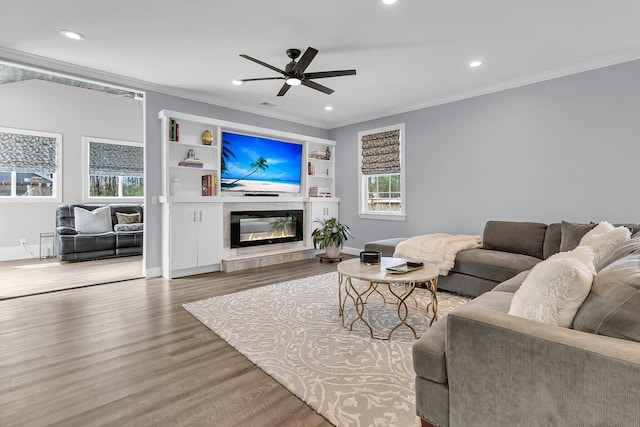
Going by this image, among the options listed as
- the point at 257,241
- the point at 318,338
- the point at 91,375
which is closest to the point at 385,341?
the point at 318,338

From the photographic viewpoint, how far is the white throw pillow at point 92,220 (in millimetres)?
5828

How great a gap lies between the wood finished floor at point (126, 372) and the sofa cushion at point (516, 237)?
3.15 m

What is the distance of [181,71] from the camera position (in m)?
3.98

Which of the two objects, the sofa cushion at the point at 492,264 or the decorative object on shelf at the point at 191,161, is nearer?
the sofa cushion at the point at 492,264

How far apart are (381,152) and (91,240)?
5.44 metres

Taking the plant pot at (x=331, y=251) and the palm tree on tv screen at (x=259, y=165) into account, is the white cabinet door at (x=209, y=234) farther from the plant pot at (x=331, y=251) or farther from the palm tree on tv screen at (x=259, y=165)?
the plant pot at (x=331, y=251)

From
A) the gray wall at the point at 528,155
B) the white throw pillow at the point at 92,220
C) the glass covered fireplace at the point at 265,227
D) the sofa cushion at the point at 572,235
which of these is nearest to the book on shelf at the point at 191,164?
the glass covered fireplace at the point at 265,227

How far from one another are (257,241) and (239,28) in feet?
11.0

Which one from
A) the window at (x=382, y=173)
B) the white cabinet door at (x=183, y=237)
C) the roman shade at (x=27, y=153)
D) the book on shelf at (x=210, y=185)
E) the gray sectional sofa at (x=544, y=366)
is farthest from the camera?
the roman shade at (x=27, y=153)

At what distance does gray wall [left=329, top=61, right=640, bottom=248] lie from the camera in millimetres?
3543

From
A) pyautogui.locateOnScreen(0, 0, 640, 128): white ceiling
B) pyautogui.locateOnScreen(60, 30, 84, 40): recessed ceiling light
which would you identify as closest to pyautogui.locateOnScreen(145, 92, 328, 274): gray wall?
pyautogui.locateOnScreen(0, 0, 640, 128): white ceiling

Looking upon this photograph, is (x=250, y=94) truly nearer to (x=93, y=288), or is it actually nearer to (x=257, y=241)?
(x=257, y=241)

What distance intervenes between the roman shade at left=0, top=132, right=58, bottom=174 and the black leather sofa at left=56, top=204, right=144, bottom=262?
3.13ft

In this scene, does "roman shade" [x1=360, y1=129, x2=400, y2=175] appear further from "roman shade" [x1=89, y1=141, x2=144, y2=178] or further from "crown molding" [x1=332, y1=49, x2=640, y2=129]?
"roman shade" [x1=89, y1=141, x2=144, y2=178]
